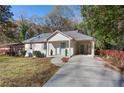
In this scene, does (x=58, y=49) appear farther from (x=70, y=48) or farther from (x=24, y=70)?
(x=24, y=70)

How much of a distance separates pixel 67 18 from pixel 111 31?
157 cm

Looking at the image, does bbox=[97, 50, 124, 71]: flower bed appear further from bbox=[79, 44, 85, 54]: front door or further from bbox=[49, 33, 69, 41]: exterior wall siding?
bbox=[49, 33, 69, 41]: exterior wall siding

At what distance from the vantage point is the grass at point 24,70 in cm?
687

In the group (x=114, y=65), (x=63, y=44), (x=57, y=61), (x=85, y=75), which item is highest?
(x=63, y=44)

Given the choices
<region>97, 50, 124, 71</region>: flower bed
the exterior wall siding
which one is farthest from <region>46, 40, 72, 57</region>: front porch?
<region>97, 50, 124, 71</region>: flower bed

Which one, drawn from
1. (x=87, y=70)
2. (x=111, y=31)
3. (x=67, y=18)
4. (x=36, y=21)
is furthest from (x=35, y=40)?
(x=111, y=31)

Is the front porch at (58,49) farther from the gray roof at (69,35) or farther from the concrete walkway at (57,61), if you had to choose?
the gray roof at (69,35)

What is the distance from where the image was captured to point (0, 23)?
9.05m

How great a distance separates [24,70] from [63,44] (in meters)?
1.67

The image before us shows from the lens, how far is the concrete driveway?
6359 millimetres

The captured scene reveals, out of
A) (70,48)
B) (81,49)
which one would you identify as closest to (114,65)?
(81,49)

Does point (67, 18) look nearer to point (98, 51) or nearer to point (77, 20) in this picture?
point (77, 20)

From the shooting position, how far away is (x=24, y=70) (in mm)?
7684

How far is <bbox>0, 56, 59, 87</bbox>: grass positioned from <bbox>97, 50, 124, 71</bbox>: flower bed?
1.61m
